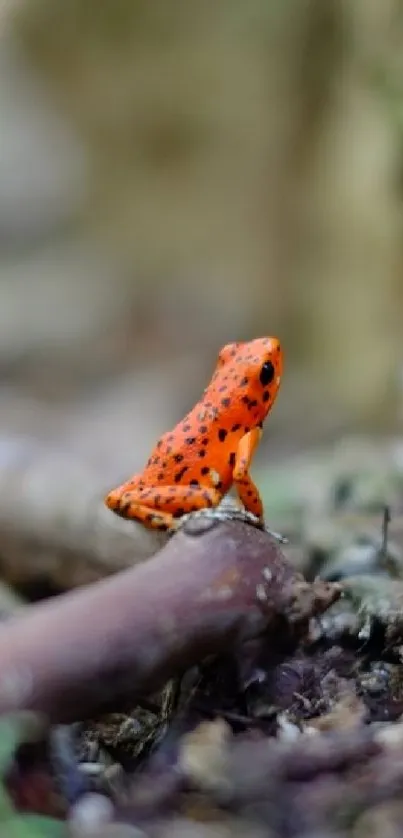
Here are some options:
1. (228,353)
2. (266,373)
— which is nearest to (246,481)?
(266,373)

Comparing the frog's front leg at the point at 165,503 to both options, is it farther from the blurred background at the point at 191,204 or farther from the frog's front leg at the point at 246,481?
the blurred background at the point at 191,204

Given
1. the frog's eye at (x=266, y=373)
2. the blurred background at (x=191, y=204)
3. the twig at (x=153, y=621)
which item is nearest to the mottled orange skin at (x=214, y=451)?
the frog's eye at (x=266, y=373)

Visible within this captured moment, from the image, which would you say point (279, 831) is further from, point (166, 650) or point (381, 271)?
point (381, 271)

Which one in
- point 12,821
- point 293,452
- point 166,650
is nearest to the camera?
point 12,821

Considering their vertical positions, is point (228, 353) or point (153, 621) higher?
point (228, 353)

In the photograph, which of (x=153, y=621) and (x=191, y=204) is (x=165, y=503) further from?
(x=191, y=204)

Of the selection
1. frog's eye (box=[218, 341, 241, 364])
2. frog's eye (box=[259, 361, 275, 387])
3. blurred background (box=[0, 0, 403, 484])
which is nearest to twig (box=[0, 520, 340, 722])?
frog's eye (box=[259, 361, 275, 387])

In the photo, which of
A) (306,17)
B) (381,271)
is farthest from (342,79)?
(381,271)
